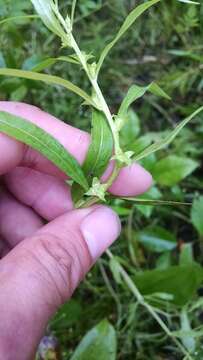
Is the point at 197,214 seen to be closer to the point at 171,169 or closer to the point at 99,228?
the point at 171,169

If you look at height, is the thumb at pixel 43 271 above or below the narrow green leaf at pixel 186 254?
above

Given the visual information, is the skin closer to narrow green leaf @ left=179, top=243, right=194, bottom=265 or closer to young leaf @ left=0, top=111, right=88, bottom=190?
young leaf @ left=0, top=111, right=88, bottom=190

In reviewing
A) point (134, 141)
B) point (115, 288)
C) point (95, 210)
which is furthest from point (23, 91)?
point (115, 288)

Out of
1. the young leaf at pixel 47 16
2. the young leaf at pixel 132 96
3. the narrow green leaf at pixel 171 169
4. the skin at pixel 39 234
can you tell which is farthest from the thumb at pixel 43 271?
the narrow green leaf at pixel 171 169

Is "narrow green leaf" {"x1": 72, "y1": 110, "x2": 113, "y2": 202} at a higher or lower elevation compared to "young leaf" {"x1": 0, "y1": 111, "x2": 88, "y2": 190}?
lower

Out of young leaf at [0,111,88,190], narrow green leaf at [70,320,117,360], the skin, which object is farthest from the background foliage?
young leaf at [0,111,88,190]

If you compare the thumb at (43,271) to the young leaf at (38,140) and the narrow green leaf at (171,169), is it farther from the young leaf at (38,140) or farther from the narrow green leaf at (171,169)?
the narrow green leaf at (171,169)

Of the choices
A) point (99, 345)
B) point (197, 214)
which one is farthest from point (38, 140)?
point (197, 214)
